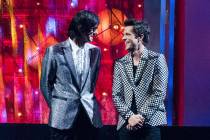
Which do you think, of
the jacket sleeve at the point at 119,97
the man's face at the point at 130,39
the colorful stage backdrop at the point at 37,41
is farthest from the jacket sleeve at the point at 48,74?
the colorful stage backdrop at the point at 37,41

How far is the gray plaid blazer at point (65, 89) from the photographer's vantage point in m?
3.83

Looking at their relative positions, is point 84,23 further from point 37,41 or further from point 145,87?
point 37,41

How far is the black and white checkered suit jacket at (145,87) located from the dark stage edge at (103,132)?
57.4 inches

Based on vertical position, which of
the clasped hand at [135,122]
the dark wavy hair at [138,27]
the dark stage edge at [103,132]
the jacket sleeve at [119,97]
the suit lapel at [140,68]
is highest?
the dark wavy hair at [138,27]

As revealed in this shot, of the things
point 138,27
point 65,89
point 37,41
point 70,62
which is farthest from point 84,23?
point 37,41

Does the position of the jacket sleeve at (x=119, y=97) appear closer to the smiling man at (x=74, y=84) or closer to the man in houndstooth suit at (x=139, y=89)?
the man in houndstooth suit at (x=139, y=89)

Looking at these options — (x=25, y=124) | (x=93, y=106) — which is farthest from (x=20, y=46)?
(x=93, y=106)

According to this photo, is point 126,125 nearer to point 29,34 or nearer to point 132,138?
point 132,138

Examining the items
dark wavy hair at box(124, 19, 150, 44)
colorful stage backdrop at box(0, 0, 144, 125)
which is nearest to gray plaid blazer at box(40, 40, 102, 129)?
dark wavy hair at box(124, 19, 150, 44)

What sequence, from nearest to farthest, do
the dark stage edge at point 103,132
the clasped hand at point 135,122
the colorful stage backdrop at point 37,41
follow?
the clasped hand at point 135,122
the dark stage edge at point 103,132
the colorful stage backdrop at point 37,41

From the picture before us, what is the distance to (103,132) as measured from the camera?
17.3ft

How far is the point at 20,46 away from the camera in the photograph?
5621 mm

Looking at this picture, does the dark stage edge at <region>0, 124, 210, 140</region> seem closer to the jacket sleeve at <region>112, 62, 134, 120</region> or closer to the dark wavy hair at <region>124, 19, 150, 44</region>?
the jacket sleeve at <region>112, 62, 134, 120</region>

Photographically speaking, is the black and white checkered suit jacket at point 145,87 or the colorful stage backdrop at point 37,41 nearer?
the black and white checkered suit jacket at point 145,87
